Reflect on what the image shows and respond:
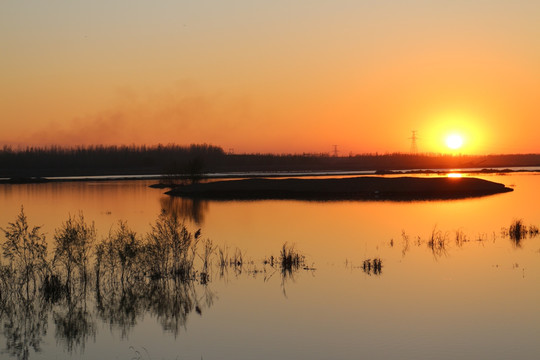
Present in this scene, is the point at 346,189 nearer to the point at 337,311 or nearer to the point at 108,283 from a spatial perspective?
the point at 108,283

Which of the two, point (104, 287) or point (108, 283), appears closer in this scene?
point (104, 287)

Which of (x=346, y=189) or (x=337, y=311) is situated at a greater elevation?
(x=346, y=189)

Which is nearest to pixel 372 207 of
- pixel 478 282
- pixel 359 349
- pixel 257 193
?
pixel 257 193

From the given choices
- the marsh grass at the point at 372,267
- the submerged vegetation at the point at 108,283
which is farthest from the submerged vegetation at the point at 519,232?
the marsh grass at the point at 372,267

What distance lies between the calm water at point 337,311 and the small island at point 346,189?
25.1m

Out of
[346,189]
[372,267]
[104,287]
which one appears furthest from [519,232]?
[346,189]

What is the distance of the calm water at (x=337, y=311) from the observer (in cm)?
1266

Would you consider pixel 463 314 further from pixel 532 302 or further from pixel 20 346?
pixel 20 346

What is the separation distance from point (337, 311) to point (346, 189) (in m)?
40.9

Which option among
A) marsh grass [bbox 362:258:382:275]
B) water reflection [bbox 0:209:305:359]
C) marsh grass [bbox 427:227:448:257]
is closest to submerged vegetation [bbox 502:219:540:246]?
marsh grass [bbox 427:227:448:257]

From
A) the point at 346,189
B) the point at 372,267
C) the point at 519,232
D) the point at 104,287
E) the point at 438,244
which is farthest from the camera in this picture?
the point at 346,189

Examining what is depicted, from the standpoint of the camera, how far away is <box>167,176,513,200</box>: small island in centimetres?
5347

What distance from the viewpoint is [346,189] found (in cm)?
5566

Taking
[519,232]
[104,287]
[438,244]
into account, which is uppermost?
[519,232]
